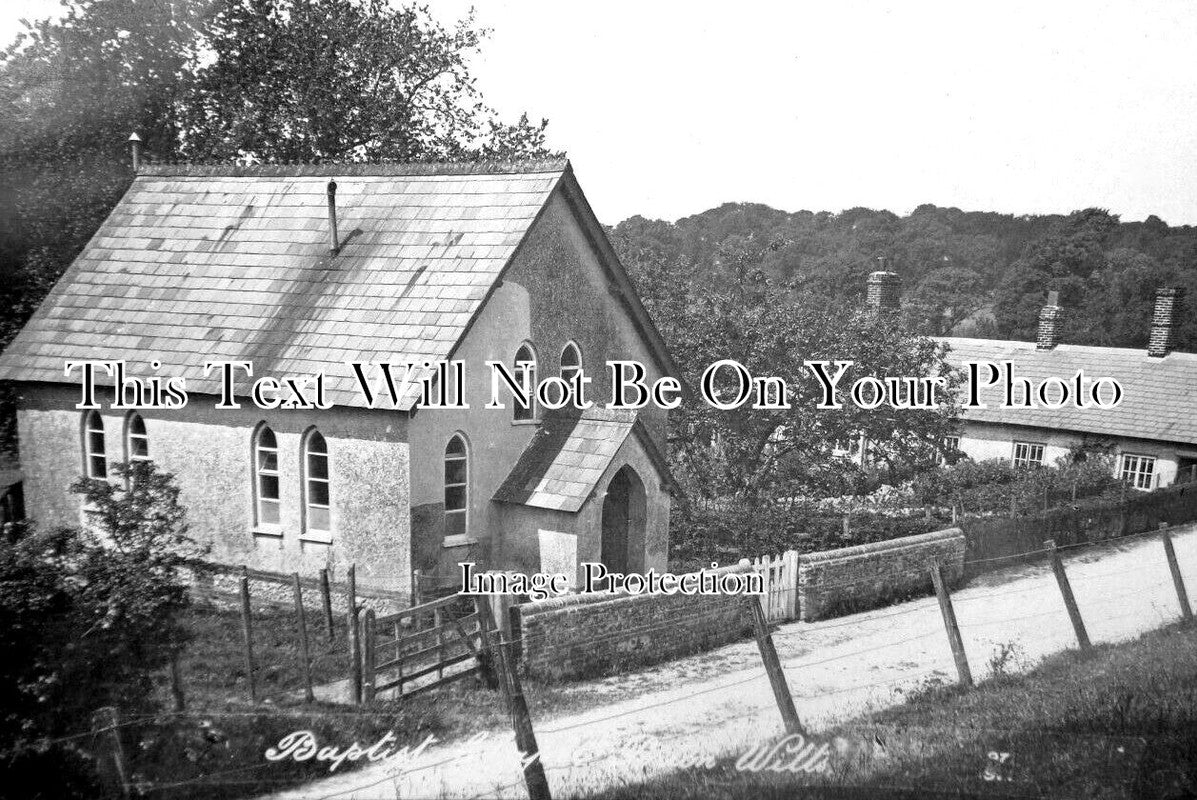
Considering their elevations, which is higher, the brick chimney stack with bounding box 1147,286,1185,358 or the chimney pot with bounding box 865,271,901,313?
the chimney pot with bounding box 865,271,901,313

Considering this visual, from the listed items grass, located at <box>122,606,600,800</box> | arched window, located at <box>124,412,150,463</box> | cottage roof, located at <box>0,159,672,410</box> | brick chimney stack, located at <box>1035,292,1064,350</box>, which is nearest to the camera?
grass, located at <box>122,606,600,800</box>

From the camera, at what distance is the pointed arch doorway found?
55.5 ft

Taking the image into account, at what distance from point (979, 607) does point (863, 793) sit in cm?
1045

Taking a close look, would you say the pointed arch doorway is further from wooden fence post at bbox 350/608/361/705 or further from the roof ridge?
wooden fence post at bbox 350/608/361/705

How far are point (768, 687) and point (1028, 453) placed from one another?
74.6 feet

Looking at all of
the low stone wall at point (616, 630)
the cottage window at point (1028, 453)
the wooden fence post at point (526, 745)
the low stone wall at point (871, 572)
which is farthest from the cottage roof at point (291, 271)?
the cottage window at point (1028, 453)

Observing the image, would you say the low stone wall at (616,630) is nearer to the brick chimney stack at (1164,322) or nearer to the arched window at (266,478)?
the arched window at (266,478)

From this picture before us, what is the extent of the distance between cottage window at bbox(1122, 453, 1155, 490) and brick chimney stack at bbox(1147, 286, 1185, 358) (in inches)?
175

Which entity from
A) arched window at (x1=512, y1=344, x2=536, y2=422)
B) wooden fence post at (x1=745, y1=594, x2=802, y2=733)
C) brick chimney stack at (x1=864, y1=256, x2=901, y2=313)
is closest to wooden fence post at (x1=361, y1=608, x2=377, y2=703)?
wooden fence post at (x1=745, y1=594, x2=802, y2=733)

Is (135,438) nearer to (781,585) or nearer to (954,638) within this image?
(781,585)

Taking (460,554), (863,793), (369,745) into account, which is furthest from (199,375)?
(863,793)

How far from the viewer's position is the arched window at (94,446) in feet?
59.5

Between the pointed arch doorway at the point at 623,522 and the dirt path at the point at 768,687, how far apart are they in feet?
10.2

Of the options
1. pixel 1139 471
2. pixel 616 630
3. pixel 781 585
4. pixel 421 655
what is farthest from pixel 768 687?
pixel 1139 471
